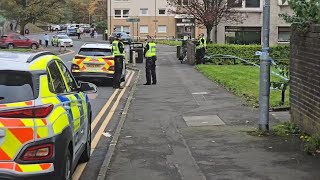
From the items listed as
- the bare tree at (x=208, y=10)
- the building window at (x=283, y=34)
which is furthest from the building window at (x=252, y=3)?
the bare tree at (x=208, y=10)

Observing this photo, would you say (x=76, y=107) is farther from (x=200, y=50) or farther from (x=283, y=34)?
(x=283, y=34)

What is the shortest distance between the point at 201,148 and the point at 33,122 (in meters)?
4.26

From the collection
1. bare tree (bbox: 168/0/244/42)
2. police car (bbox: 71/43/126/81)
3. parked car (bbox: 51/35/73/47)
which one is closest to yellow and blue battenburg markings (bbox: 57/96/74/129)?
police car (bbox: 71/43/126/81)

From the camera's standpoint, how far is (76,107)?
6.64 meters

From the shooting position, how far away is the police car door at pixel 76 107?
21.0 feet

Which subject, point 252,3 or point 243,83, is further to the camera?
point 252,3

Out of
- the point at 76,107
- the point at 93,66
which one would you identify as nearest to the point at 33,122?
the point at 76,107

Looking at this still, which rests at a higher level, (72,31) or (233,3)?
(72,31)

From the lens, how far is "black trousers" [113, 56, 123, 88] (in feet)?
63.6

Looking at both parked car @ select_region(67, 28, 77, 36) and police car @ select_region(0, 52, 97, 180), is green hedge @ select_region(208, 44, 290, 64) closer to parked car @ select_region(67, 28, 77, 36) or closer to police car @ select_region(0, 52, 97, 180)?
police car @ select_region(0, 52, 97, 180)

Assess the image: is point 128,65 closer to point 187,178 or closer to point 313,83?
point 313,83

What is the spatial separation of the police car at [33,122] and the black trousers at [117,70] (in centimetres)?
1325

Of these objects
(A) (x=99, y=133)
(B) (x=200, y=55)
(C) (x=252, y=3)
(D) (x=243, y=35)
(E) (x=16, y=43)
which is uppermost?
(C) (x=252, y=3)

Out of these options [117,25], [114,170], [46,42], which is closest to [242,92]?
[114,170]
